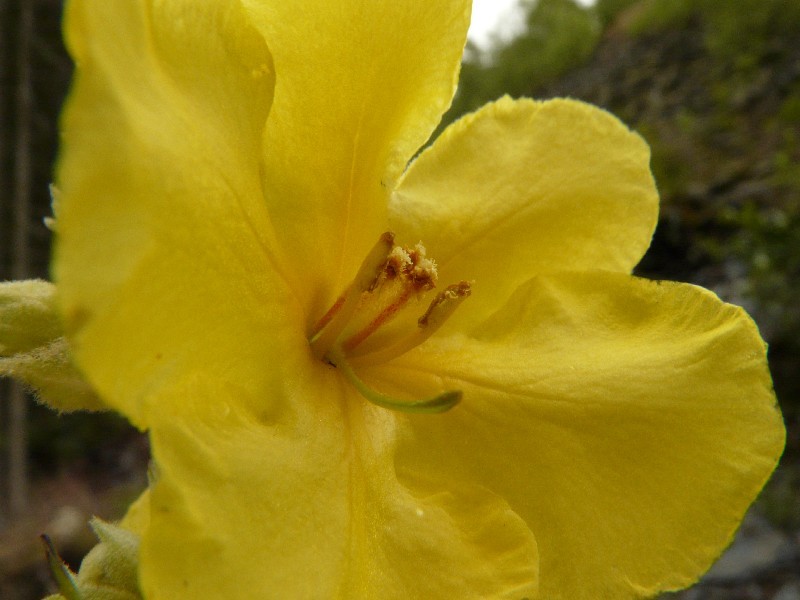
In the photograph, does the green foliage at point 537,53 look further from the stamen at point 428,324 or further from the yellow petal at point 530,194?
the stamen at point 428,324

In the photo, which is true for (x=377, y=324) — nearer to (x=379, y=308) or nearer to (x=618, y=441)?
(x=379, y=308)

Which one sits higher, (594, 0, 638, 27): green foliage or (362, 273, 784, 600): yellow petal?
(362, 273, 784, 600): yellow petal

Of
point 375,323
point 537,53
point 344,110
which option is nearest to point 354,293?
point 375,323

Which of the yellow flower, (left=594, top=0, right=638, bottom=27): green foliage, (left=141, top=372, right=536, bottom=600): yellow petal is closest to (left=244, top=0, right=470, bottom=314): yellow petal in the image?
the yellow flower

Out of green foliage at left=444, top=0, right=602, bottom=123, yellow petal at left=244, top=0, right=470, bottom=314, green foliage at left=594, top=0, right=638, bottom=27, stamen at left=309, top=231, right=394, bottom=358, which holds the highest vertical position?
yellow petal at left=244, top=0, right=470, bottom=314

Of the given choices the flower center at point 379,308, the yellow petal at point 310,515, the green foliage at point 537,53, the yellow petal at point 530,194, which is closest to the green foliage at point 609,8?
the green foliage at point 537,53

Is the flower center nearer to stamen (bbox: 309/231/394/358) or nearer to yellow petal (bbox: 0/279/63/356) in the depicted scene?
stamen (bbox: 309/231/394/358)
